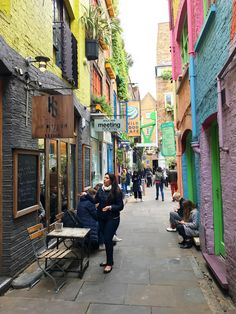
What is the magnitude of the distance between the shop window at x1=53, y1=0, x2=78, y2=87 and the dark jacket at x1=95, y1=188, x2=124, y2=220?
3820 millimetres

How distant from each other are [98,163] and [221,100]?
30.1ft

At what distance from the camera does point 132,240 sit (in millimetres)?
7414

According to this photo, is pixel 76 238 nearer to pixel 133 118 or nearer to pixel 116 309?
pixel 116 309

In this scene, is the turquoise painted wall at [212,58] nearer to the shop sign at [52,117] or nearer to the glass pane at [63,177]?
the shop sign at [52,117]

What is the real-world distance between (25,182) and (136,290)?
2.59 metres

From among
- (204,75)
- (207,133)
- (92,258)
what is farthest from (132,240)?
(204,75)

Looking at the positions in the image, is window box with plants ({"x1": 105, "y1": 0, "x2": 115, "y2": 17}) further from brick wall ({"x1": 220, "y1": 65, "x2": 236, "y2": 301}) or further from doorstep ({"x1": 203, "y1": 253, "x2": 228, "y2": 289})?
doorstep ({"x1": 203, "y1": 253, "x2": 228, "y2": 289})

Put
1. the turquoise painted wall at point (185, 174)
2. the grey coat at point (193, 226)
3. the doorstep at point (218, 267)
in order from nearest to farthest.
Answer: the doorstep at point (218, 267)
the grey coat at point (193, 226)
the turquoise painted wall at point (185, 174)

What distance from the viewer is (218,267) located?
482 centimetres

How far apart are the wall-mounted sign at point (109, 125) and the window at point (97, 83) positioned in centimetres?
182

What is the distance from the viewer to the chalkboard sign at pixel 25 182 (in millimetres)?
4898

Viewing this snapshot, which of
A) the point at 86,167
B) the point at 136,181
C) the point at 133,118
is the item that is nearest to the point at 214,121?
the point at 86,167

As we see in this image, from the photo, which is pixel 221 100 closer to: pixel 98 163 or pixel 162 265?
pixel 162 265

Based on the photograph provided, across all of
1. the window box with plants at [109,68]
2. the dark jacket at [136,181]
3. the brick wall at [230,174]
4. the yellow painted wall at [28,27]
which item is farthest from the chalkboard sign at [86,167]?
the brick wall at [230,174]
